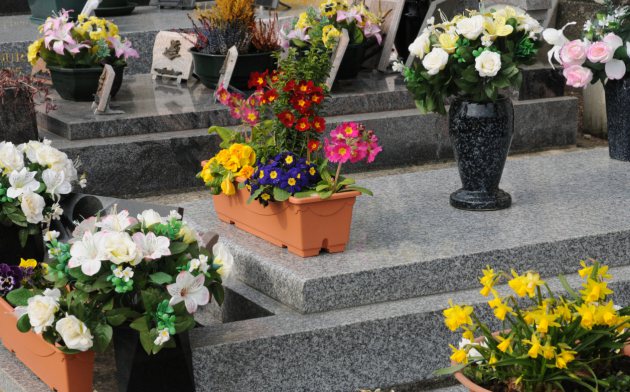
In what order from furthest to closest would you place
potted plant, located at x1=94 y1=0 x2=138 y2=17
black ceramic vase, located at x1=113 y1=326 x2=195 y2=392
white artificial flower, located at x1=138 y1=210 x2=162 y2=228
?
potted plant, located at x1=94 y1=0 x2=138 y2=17, white artificial flower, located at x1=138 y1=210 x2=162 y2=228, black ceramic vase, located at x1=113 y1=326 x2=195 y2=392

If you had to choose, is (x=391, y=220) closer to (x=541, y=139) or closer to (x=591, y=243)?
(x=591, y=243)

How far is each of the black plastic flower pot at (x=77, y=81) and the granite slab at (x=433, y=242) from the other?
2038 millimetres

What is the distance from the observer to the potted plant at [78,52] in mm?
6824

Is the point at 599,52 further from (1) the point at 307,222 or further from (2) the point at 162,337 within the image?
(2) the point at 162,337

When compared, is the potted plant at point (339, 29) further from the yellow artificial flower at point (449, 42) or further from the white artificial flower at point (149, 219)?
the white artificial flower at point (149, 219)

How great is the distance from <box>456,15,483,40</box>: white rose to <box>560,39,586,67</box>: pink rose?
946 mm

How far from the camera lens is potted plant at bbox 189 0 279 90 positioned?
7090mm

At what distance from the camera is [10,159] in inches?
177

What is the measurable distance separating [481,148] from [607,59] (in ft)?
3.22

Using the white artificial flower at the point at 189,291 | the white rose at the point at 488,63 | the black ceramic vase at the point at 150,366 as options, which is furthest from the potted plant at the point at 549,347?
the white rose at the point at 488,63

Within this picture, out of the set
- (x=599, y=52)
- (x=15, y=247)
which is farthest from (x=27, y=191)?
(x=599, y=52)

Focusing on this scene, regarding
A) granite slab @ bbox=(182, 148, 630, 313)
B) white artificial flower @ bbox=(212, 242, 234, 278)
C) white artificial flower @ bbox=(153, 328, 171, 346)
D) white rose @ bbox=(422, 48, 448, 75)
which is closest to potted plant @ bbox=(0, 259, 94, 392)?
white artificial flower @ bbox=(153, 328, 171, 346)

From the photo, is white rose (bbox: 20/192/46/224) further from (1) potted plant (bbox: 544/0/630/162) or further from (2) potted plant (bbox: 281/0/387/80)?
(2) potted plant (bbox: 281/0/387/80)

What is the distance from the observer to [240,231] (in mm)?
4719
